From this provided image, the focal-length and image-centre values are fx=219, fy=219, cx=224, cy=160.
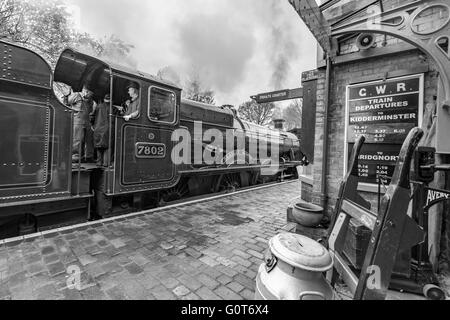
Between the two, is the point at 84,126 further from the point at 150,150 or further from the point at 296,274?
the point at 296,274

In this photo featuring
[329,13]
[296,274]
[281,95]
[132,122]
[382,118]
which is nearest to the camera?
[296,274]

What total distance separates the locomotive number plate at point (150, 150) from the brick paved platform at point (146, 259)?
1.20 metres

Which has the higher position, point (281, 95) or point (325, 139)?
point (281, 95)

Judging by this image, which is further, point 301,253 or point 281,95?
point 281,95

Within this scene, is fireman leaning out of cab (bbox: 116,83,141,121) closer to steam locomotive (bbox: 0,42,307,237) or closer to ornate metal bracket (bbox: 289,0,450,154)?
steam locomotive (bbox: 0,42,307,237)

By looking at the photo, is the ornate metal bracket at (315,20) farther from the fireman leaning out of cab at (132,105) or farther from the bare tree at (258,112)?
the bare tree at (258,112)

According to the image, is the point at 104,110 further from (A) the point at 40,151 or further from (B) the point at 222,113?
(B) the point at 222,113

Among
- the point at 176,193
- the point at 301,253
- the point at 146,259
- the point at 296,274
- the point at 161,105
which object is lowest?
the point at 146,259

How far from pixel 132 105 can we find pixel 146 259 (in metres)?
3.12

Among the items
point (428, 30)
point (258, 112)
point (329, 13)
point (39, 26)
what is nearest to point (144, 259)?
point (428, 30)

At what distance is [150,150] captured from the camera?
461 centimetres

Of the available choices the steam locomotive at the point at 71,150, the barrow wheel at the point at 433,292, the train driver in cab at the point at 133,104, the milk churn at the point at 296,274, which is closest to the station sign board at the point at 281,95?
the steam locomotive at the point at 71,150

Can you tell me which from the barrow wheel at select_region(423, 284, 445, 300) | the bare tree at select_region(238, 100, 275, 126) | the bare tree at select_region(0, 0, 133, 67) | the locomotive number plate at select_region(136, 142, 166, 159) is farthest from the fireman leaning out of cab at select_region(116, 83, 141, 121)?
the bare tree at select_region(238, 100, 275, 126)
